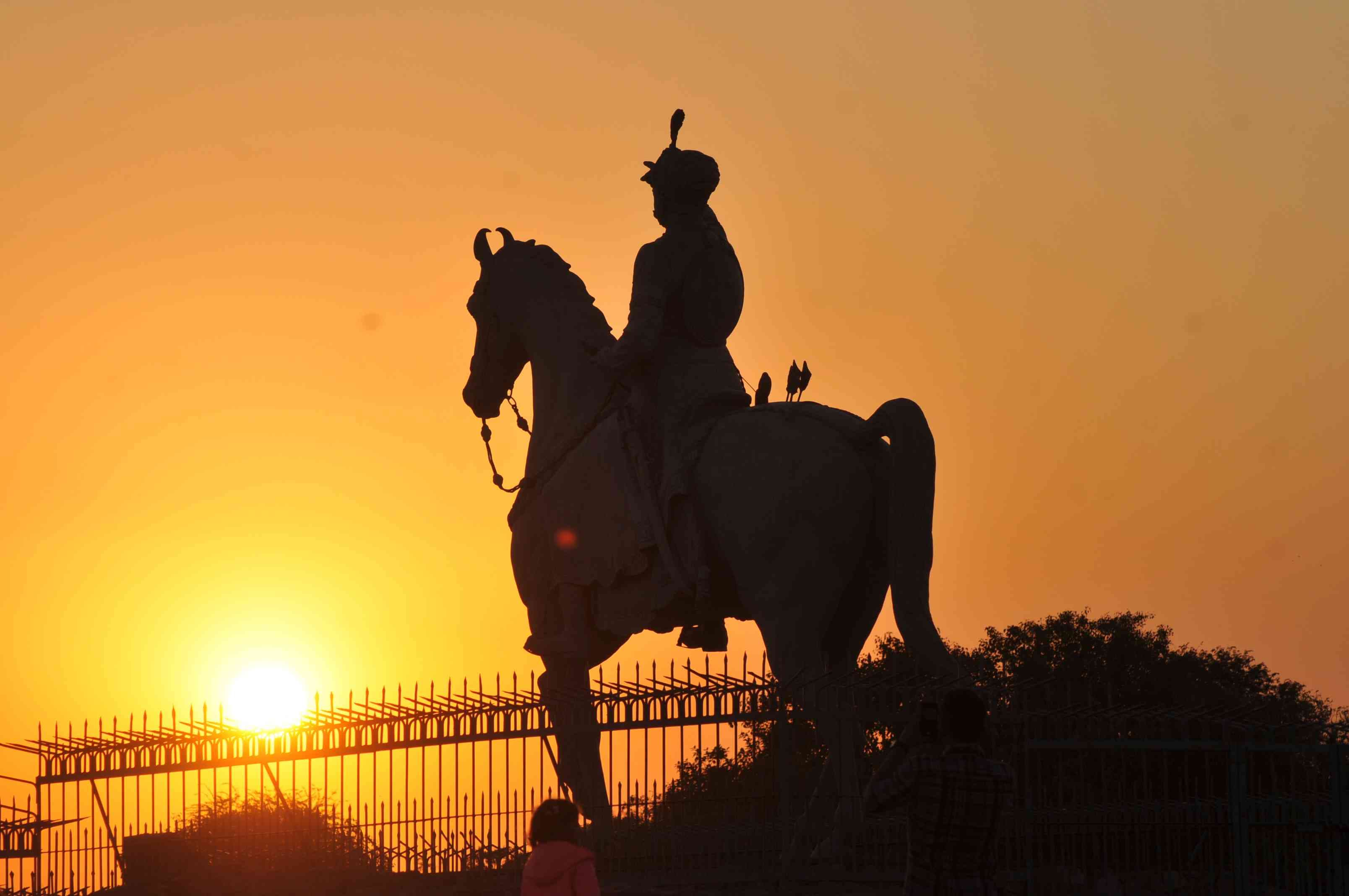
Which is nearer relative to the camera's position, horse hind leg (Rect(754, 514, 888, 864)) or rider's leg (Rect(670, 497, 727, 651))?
horse hind leg (Rect(754, 514, 888, 864))

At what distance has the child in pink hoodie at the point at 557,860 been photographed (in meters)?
9.07

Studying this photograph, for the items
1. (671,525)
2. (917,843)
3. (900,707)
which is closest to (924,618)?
(900,707)

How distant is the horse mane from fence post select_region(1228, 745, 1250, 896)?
5601 millimetres

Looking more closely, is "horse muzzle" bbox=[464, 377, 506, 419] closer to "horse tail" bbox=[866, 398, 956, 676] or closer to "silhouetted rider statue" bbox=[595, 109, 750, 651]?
"silhouetted rider statue" bbox=[595, 109, 750, 651]

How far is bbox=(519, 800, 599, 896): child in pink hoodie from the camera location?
357 inches

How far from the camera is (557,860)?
9094 millimetres

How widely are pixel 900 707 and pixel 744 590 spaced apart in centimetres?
195

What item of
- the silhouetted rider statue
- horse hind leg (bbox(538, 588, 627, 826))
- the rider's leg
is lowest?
horse hind leg (bbox(538, 588, 627, 826))

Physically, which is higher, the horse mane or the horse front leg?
the horse mane

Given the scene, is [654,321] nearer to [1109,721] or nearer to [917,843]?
[1109,721]

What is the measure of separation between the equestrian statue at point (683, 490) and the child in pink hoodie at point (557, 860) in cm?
371

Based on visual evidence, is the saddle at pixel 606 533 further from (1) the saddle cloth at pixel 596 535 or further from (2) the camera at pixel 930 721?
(2) the camera at pixel 930 721

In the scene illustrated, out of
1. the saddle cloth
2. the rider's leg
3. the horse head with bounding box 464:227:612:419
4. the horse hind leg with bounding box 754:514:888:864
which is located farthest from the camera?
the horse head with bounding box 464:227:612:419

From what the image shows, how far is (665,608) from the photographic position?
48.5 feet
